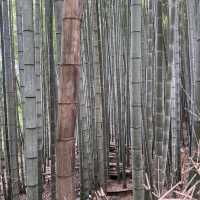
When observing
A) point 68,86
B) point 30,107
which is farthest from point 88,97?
point 68,86

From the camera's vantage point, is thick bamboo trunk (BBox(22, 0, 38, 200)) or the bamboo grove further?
thick bamboo trunk (BBox(22, 0, 38, 200))

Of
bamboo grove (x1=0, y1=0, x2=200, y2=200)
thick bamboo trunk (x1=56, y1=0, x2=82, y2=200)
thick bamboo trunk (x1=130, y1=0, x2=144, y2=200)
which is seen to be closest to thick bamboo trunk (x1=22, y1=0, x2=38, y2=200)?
bamboo grove (x1=0, y1=0, x2=200, y2=200)

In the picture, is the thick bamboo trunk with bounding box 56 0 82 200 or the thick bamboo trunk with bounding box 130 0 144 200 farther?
the thick bamboo trunk with bounding box 130 0 144 200

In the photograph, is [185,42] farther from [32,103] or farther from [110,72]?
[32,103]

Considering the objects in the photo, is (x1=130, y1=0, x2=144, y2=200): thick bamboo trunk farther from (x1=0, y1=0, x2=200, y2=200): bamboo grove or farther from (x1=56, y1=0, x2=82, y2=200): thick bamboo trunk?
(x1=56, y1=0, x2=82, y2=200): thick bamboo trunk

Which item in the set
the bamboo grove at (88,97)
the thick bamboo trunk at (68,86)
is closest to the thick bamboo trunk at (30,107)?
the bamboo grove at (88,97)

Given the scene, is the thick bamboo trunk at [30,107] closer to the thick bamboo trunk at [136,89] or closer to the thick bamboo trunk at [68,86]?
the thick bamboo trunk at [136,89]

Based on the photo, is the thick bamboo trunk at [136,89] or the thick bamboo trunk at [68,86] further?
the thick bamboo trunk at [136,89]

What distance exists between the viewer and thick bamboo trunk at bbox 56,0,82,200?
2.63 ft

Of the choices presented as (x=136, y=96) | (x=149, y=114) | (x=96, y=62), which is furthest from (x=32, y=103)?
(x=96, y=62)

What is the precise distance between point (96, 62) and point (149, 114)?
0.80 metres

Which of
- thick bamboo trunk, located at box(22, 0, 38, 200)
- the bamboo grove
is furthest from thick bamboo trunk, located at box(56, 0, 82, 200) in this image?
thick bamboo trunk, located at box(22, 0, 38, 200)

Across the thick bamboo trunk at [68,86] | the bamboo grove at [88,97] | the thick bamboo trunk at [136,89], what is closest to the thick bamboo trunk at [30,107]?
the bamboo grove at [88,97]

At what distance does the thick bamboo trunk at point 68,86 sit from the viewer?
31.5 inches
